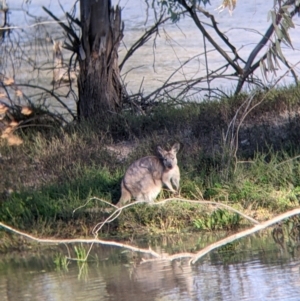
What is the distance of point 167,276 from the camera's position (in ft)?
23.2

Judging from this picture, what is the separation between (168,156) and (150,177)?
12.3 inches

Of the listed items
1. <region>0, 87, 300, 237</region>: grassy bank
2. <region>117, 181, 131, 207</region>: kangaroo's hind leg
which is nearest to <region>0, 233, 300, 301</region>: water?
<region>0, 87, 300, 237</region>: grassy bank

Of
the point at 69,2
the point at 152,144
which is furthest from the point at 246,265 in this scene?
the point at 69,2

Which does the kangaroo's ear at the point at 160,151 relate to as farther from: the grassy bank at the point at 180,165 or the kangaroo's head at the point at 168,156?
the grassy bank at the point at 180,165

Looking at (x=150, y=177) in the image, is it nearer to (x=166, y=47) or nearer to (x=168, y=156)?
(x=168, y=156)

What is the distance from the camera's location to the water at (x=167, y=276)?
6.56 m

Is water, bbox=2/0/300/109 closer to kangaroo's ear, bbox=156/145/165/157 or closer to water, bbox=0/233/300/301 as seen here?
kangaroo's ear, bbox=156/145/165/157

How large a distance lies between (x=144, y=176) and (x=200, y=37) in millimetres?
11343

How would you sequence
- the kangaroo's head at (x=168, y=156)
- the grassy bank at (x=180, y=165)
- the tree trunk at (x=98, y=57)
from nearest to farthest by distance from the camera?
the grassy bank at (x=180, y=165), the kangaroo's head at (x=168, y=156), the tree trunk at (x=98, y=57)

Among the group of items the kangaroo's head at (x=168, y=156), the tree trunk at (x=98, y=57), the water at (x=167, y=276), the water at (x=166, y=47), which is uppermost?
the water at (x=166, y=47)

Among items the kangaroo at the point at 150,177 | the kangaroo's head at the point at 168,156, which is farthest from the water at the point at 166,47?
the kangaroo at the point at 150,177

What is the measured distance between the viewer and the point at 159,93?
43.0 feet

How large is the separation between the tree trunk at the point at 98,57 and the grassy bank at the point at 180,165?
0.49m

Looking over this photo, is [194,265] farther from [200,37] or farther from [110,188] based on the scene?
[200,37]
